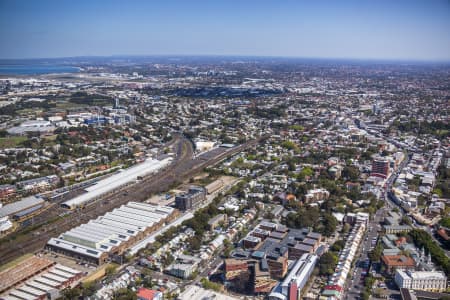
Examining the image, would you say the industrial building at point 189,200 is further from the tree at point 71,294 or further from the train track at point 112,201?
the tree at point 71,294

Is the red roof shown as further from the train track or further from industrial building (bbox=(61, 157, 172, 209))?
industrial building (bbox=(61, 157, 172, 209))

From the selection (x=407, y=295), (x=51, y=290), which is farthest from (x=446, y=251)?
(x=51, y=290)

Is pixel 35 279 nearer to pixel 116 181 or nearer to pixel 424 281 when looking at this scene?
pixel 116 181

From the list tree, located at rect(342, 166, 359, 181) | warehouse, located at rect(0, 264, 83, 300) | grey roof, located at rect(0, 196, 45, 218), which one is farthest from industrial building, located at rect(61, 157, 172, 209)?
tree, located at rect(342, 166, 359, 181)

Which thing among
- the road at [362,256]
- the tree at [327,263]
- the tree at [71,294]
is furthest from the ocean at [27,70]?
the tree at [327,263]

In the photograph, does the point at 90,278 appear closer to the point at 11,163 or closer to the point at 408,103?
the point at 11,163

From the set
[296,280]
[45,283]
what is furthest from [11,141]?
[296,280]
